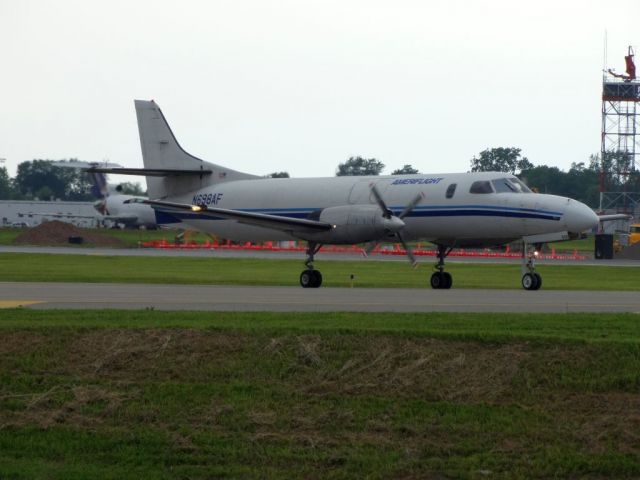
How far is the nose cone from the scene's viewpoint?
34594 millimetres

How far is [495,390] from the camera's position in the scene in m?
16.2

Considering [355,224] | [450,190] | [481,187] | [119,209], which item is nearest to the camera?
[355,224]

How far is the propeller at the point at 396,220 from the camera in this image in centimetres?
3497

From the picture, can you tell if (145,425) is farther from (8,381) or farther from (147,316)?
(147,316)

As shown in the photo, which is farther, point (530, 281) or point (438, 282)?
point (438, 282)

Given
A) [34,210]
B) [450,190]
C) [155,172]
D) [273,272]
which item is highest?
[155,172]

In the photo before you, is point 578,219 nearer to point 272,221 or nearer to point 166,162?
point 272,221

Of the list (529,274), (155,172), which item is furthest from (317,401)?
(155,172)

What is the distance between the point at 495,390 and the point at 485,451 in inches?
82.9

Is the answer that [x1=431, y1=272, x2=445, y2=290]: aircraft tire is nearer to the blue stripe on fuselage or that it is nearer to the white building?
the blue stripe on fuselage

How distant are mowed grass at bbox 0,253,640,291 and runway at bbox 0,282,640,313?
5126 millimetres

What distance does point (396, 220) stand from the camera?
35.3m

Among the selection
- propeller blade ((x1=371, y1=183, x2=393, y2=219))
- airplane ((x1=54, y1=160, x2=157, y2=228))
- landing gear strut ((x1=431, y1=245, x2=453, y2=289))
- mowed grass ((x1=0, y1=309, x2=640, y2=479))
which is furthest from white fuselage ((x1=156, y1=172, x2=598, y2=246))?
airplane ((x1=54, y1=160, x2=157, y2=228))

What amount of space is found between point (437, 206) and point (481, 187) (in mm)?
1617
